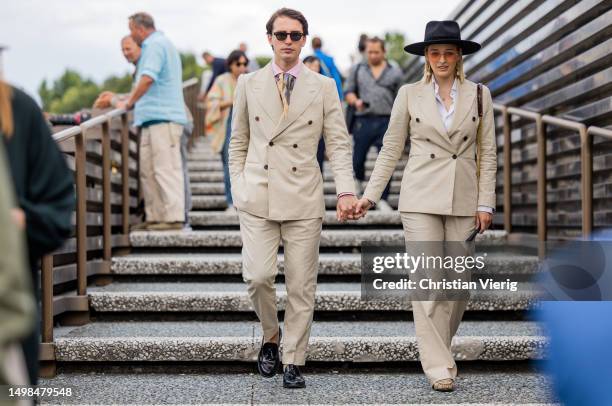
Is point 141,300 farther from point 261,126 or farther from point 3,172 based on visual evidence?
point 3,172

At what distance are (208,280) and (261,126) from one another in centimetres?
213

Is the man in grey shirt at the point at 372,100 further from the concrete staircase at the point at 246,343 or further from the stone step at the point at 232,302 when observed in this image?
the stone step at the point at 232,302

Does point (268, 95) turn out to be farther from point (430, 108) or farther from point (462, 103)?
point (462, 103)

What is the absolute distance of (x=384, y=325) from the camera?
227 inches

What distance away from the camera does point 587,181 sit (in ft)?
18.6

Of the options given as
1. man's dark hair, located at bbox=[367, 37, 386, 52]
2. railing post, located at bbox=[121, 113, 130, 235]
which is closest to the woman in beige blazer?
railing post, located at bbox=[121, 113, 130, 235]

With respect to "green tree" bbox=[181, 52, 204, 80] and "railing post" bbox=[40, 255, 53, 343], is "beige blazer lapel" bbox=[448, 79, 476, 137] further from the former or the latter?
"green tree" bbox=[181, 52, 204, 80]

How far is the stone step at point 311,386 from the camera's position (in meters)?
4.52

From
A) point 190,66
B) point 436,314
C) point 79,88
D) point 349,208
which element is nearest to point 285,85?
point 349,208

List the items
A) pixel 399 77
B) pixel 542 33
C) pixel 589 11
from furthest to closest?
1. pixel 399 77
2. pixel 542 33
3. pixel 589 11

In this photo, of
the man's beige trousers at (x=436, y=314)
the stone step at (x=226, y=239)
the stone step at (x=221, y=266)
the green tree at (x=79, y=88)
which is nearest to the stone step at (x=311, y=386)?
the man's beige trousers at (x=436, y=314)

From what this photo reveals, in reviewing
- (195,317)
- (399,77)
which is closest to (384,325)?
(195,317)

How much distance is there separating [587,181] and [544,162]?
2.90ft

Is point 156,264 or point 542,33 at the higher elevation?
point 542,33
